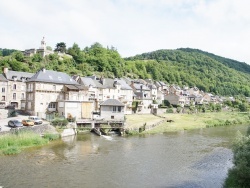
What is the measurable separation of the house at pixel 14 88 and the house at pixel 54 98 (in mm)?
9753

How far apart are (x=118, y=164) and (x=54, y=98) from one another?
1204 inches

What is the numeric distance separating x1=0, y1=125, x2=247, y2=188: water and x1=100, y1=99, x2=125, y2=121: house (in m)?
10.8

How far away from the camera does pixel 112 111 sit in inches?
2242

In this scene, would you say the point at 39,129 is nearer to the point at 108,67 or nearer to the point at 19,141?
the point at 19,141

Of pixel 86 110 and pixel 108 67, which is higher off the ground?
pixel 108 67

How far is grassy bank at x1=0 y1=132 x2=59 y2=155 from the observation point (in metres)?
33.8

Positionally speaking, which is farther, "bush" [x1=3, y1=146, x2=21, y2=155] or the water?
"bush" [x1=3, y1=146, x2=21, y2=155]

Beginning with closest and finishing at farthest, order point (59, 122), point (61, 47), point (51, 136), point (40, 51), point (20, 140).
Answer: point (20, 140), point (51, 136), point (59, 122), point (40, 51), point (61, 47)

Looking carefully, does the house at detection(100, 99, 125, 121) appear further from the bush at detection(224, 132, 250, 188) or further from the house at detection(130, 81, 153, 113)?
the bush at detection(224, 132, 250, 188)

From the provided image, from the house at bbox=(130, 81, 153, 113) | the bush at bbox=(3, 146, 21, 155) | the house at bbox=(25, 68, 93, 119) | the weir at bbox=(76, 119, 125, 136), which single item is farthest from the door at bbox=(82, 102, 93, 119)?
the house at bbox=(130, 81, 153, 113)

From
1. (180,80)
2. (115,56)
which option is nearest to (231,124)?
(115,56)

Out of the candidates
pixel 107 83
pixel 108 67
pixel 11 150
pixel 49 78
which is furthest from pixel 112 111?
pixel 108 67

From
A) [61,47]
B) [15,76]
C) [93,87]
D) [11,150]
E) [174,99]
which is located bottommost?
[11,150]

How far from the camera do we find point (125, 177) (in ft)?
87.1
